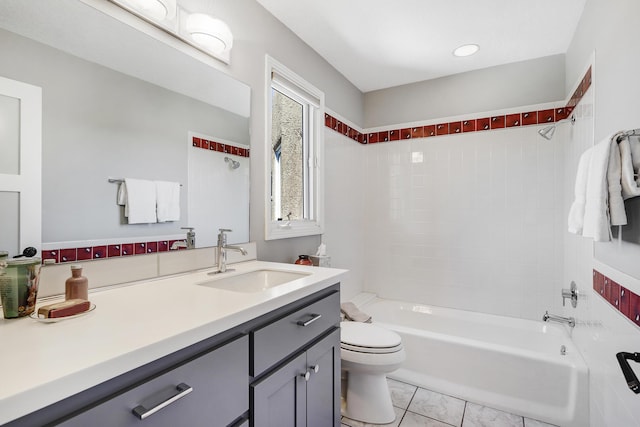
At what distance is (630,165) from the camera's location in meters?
1.07

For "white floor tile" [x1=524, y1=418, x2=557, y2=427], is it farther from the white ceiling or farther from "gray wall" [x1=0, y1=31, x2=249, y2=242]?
the white ceiling

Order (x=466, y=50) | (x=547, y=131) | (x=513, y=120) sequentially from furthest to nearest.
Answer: (x=513, y=120)
(x=466, y=50)
(x=547, y=131)

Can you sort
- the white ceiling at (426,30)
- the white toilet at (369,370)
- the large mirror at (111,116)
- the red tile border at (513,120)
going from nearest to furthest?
the large mirror at (111,116) < the white toilet at (369,370) < the white ceiling at (426,30) < the red tile border at (513,120)

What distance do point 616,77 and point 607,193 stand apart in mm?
564

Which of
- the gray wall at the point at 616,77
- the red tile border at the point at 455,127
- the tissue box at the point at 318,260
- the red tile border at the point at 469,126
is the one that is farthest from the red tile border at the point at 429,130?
the tissue box at the point at 318,260

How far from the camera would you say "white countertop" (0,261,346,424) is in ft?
1.75

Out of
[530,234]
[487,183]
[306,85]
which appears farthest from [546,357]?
[306,85]

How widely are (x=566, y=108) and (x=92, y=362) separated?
2999 millimetres

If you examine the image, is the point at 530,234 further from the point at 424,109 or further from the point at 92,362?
the point at 92,362

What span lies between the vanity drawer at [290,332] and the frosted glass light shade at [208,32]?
49.8 inches

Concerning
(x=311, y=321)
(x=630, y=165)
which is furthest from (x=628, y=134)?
(x=311, y=321)

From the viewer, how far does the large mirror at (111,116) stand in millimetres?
1021

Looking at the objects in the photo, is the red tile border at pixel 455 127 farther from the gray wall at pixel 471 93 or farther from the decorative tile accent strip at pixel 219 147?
the decorative tile accent strip at pixel 219 147

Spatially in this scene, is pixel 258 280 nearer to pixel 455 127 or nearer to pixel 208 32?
pixel 208 32
